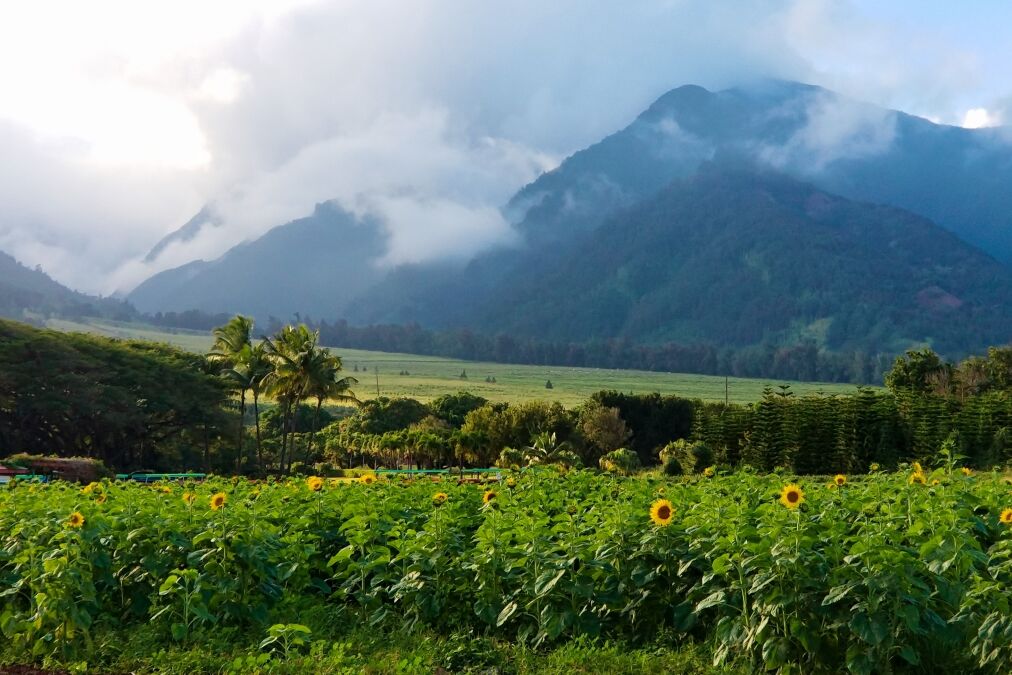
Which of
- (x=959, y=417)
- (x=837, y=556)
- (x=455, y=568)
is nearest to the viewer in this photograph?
(x=837, y=556)

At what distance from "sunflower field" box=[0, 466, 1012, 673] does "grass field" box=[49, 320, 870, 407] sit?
108014mm

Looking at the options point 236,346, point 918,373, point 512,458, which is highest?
point 918,373

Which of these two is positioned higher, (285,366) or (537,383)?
(285,366)

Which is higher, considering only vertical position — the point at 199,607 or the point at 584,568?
the point at 584,568

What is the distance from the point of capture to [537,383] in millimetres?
159625

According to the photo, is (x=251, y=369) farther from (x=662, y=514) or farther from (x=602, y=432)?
(x=662, y=514)

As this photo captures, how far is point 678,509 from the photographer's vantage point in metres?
8.38

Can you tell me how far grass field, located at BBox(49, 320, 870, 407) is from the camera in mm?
130625

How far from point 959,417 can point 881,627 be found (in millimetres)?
40730

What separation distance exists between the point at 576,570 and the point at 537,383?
152 meters

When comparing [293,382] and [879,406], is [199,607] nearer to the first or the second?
[879,406]

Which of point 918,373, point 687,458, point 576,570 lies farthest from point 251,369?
point 576,570

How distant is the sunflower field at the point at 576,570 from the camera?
6652 millimetres

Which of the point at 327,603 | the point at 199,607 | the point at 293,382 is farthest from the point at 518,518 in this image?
the point at 293,382
